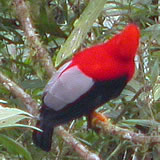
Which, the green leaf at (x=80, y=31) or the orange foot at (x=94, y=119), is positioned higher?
the green leaf at (x=80, y=31)

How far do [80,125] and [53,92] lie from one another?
1.73 ft

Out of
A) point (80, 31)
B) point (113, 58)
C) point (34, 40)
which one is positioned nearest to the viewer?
point (80, 31)

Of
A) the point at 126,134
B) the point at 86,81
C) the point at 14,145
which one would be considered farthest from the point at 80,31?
the point at 14,145

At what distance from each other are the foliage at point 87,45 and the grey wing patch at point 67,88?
9.0 inches

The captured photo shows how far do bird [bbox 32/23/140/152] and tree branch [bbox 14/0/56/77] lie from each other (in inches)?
5.0

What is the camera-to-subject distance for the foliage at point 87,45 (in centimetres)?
235

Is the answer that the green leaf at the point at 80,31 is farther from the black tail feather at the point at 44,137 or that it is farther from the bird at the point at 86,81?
the black tail feather at the point at 44,137

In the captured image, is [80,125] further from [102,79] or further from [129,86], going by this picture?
[102,79]

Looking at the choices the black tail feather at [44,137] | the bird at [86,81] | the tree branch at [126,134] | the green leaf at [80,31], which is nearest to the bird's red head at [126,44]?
the bird at [86,81]

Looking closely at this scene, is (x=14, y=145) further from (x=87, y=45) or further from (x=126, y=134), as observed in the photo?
(x=87, y=45)

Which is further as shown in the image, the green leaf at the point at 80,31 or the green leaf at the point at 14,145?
the green leaf at the point at 80,31

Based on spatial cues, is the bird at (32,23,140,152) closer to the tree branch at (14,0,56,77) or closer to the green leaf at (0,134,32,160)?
the tree branch at (14,0,56,77)

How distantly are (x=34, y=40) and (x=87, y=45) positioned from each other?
43 centimetres

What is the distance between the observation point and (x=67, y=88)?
6.57ft
